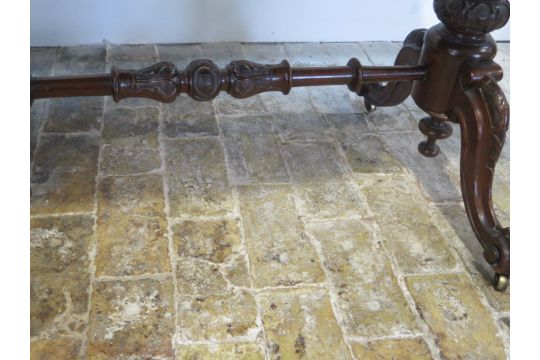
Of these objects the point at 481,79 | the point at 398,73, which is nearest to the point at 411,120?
the point at 398,73

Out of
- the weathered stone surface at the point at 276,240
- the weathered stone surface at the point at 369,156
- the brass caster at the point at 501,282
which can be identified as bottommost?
the weathered stone surface at the point at 276,240

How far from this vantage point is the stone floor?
3.59 feet

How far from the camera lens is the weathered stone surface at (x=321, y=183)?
4.71 ft

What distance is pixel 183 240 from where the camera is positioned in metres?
1.30

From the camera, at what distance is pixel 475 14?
123cm

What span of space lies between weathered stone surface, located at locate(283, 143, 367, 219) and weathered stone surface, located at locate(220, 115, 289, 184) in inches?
1.7

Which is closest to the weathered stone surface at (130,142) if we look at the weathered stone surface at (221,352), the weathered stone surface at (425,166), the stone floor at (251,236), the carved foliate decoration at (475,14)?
the stone floor at (251,236)

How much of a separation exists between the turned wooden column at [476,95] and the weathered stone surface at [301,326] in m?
0.40

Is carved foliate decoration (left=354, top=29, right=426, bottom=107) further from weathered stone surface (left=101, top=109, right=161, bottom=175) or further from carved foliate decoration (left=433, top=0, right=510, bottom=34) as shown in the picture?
weathered stone surface (left=101, top=109, right=161, bottom=175)

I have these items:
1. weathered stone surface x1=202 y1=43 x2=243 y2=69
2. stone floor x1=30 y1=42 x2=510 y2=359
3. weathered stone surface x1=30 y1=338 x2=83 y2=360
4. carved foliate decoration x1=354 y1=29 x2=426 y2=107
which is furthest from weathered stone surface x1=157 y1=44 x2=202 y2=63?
weathered stone surface x1=30 y1=338 x2=83 y2=360

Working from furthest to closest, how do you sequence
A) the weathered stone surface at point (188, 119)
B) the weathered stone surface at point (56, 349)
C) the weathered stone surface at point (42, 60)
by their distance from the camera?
the weathered stone surface at point (42, 60), the weathered stone surface at point (188, 119), the weathered stone surface at point (56, 349)

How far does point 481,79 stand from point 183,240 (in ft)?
2.56

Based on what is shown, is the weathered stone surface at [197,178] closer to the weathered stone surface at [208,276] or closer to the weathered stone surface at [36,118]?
the weathered stone surface at [208,276]

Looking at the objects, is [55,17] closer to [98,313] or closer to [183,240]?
[183,240]
